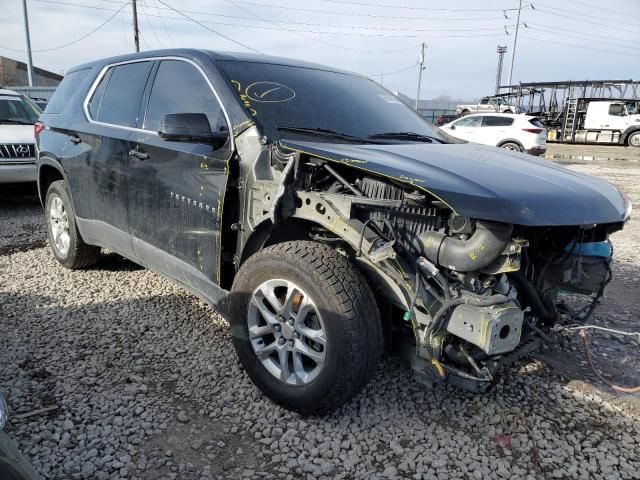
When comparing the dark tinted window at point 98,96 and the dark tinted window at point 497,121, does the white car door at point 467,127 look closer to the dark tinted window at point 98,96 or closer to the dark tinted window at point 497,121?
the dark tinted window at point 497,121

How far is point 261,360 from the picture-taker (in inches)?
107

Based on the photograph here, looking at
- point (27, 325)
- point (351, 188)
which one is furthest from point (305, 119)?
point (27, 325)

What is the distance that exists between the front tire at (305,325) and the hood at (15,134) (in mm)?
6049

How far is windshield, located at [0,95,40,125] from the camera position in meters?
7.83

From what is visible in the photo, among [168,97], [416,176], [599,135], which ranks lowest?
[599,135]

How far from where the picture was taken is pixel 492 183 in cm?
222

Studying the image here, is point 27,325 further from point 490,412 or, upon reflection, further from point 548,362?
point 548,362

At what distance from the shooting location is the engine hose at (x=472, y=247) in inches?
83.8

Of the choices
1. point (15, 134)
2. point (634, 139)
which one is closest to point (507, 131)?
point (634, 139)

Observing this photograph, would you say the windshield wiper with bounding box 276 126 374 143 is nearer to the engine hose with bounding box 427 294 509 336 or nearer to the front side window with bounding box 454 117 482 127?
the engine hose with bounding box 427 294 509 336

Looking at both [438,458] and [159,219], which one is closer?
[438,458]

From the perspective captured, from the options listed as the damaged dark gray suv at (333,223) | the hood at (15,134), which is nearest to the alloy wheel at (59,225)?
the damaged dark gray suv at (333,223)

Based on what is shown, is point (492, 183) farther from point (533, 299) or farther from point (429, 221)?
point (533, 299)

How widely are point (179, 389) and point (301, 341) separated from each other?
0.83 metres
